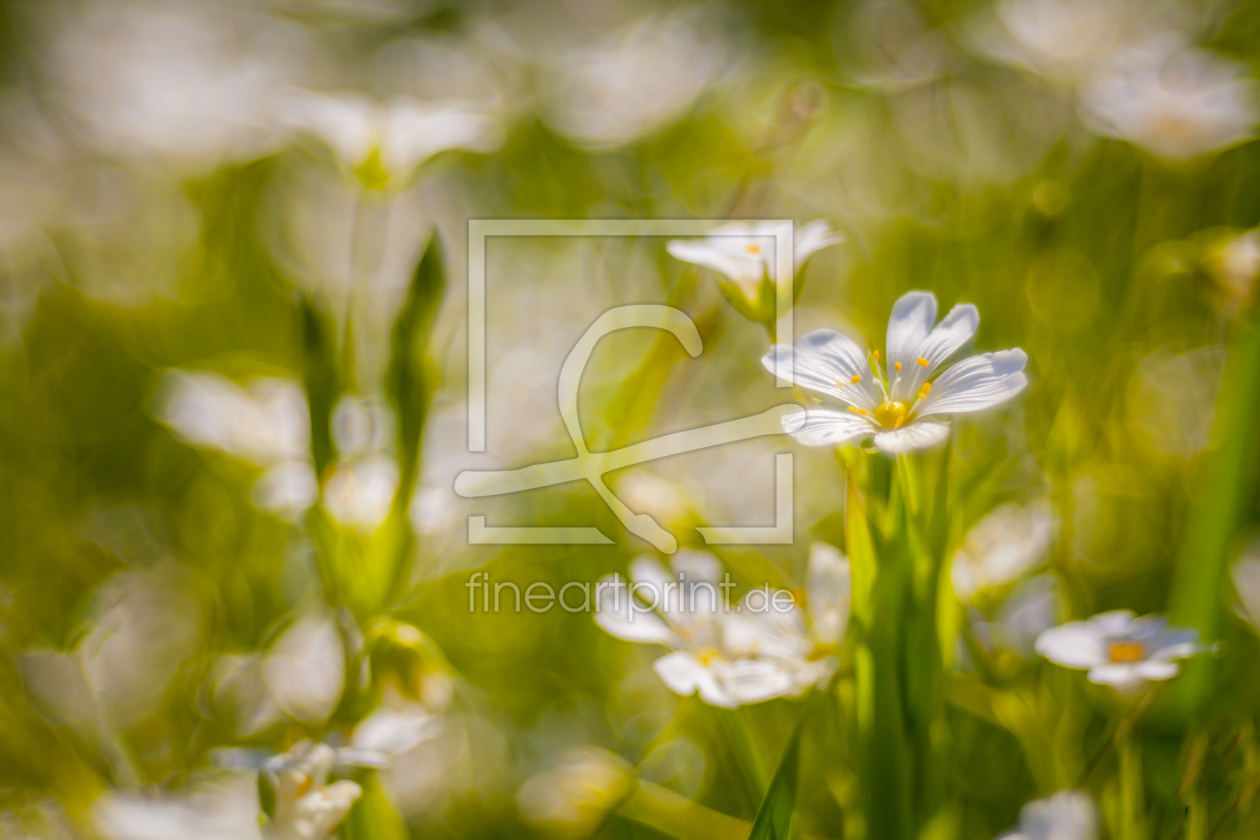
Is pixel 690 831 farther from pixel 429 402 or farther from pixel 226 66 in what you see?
pixel 226 66

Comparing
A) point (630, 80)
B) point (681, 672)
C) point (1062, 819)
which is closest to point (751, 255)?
point (681, 672)

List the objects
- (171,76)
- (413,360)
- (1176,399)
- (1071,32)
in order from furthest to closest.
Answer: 1. (171,76)
2. (1071,32)
3. (1176,399)
4. (413,360)

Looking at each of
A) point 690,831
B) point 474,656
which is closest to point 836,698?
point 690,831

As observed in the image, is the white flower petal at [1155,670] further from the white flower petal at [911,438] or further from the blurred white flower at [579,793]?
the blurred white flower at [579,793]

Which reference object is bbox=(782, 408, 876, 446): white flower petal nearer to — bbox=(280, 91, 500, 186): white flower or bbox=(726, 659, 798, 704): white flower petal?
bbox=(726, 659, 798, 704): white flower petal

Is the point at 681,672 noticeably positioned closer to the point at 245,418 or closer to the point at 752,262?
the point at 752,262
